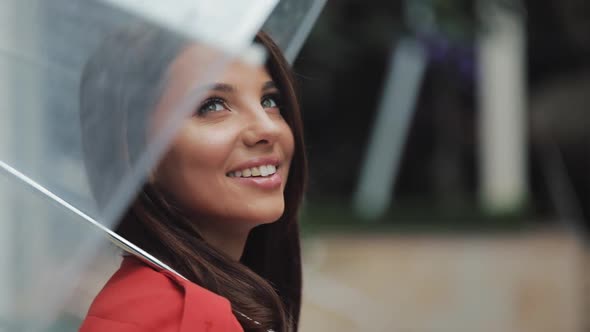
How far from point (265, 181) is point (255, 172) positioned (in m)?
0.03

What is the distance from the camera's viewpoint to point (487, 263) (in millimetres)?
7719

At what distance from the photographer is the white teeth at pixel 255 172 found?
1765mm

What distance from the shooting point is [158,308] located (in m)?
1.54

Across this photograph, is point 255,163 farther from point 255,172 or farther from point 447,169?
point 447,169

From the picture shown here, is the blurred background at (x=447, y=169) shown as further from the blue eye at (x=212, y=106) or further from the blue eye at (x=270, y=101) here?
the blue eye at (x=212, y=106)

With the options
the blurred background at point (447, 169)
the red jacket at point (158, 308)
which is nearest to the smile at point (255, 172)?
the red jacket at point (158, 308)

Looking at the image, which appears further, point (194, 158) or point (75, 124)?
point (194, 158)

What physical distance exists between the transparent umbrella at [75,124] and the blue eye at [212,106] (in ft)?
0.76

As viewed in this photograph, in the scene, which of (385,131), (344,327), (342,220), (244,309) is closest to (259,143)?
(244,309)

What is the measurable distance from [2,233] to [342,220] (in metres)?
6.47

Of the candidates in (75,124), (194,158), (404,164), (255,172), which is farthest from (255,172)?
(404,164)

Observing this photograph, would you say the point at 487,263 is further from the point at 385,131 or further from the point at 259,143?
the point at 259,143

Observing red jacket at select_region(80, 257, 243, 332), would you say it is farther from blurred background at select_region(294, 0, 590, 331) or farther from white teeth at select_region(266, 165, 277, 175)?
blurred background at select_region(294, 0, 590, 331)

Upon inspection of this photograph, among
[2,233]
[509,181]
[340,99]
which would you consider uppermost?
[2,233]
